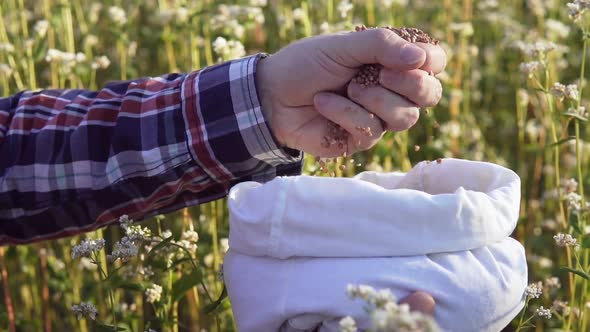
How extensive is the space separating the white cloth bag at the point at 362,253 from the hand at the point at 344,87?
14 centimetres

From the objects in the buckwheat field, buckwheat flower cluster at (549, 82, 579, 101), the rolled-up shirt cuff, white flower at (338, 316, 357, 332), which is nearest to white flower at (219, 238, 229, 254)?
the buckwheat field

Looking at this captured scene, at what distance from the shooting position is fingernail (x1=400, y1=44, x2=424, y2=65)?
3.15 ft

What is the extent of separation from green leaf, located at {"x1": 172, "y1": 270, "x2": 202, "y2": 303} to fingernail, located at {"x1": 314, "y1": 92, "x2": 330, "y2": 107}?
0.32 m

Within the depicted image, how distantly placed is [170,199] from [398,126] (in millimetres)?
393

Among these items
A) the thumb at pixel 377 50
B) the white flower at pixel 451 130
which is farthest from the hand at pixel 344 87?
the white flower at pixel 451 130

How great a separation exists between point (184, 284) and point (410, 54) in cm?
50

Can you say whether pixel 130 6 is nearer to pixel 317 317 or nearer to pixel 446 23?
pixel 446 23

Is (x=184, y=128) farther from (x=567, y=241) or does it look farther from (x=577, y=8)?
(x=577, y=8)

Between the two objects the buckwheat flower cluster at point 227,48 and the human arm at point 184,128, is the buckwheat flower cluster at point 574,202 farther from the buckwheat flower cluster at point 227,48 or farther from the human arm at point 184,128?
the buckwheat flower cluster at point 227,48

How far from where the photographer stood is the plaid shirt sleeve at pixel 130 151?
44.9 inches

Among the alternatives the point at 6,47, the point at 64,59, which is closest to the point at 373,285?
the point at 64,59

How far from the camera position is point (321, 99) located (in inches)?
41.2

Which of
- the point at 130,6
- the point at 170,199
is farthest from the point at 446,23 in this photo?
the point at 170,199

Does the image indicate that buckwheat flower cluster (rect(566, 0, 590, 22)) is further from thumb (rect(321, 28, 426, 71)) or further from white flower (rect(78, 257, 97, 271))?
white flower (rect(78, 257, 97, 271))
